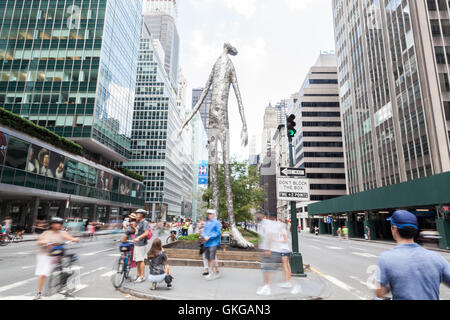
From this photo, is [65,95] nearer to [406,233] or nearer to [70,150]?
[70,150]

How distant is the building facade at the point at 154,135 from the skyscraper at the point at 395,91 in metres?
54.8

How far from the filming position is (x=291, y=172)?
29.4ft

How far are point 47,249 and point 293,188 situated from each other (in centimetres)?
691

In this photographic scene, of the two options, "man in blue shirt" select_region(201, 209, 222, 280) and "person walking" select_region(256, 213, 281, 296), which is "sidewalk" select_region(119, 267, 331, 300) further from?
"man in blue shirt" select_region(201, 209, 222, 280)

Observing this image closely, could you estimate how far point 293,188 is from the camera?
8.81 m

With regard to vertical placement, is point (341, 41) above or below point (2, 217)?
above

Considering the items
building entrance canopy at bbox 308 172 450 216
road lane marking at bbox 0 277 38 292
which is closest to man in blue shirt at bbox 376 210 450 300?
road lane marking at bbox 0 277 38 292

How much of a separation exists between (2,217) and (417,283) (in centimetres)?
4207

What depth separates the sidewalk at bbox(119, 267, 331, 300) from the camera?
19.0 ft

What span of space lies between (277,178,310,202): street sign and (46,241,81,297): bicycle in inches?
241

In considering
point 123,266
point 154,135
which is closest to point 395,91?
point 123,266

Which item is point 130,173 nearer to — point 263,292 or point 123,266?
point 123,266
